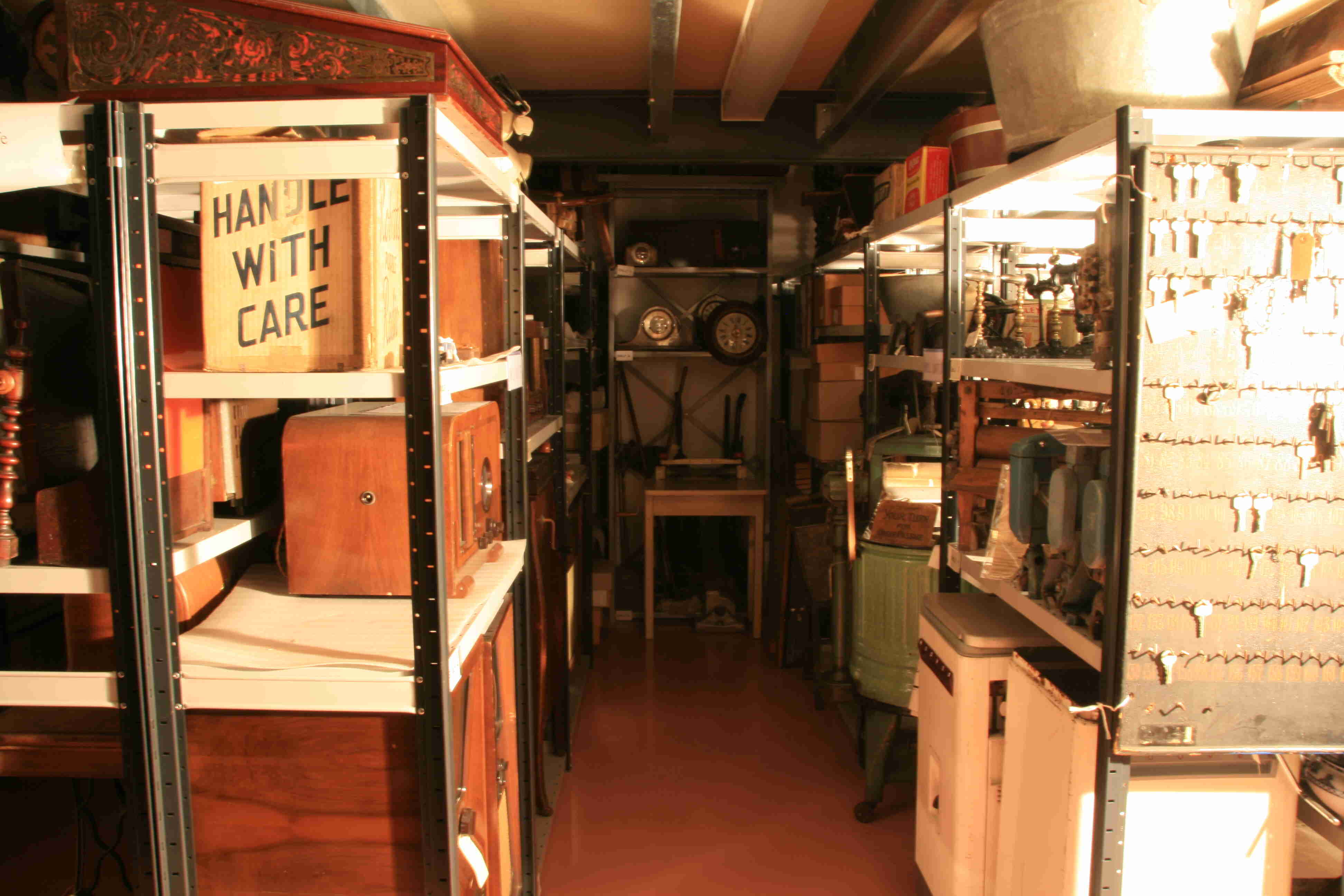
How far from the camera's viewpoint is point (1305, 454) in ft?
4.94

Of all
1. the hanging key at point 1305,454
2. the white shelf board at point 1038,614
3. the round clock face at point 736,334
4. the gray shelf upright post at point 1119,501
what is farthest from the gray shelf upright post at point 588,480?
the hanging key at point 1305,454

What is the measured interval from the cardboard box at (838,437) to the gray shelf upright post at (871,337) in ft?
2.07

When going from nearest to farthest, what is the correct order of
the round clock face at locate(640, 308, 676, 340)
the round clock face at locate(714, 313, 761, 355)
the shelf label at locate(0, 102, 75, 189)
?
1. the shelf label at locate(0, 102, 75, 189)
2. the round clock face at locate(714, 313, 761, 355)
3. the round clock face at locate(640, 308, 676, 340)

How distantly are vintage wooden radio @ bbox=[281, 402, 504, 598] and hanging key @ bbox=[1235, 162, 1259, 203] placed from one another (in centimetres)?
140

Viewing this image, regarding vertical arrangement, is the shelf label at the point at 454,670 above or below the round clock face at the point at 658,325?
below

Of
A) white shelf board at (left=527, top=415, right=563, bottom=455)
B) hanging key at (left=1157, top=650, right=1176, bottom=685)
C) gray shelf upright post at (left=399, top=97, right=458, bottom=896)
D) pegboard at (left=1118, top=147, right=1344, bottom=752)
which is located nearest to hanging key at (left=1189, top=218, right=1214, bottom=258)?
pegboard at (left=1118, top=147, right=1344, bottom=752)

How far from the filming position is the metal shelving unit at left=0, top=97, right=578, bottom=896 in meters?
1.34

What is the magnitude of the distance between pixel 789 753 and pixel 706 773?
1.17ft

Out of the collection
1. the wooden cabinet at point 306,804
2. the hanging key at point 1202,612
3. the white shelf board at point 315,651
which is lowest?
the wooden cabinet at point 306,804

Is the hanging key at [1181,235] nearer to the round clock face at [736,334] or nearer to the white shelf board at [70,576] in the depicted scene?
the white shelf board at [70,576]

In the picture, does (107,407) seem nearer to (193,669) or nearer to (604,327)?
(193,669)

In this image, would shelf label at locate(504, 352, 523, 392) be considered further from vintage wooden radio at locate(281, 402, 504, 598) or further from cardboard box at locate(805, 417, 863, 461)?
cardboard box at locate(805, 417, 863, 461)

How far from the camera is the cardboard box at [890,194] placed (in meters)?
3.07

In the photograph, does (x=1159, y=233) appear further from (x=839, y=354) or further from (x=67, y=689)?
(x=839, y=354)
